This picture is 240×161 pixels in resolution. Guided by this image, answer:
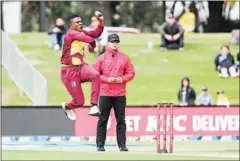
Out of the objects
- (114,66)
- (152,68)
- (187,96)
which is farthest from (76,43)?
(152,68)

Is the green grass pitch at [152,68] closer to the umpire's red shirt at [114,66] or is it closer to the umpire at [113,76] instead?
the umpire at [113,76]

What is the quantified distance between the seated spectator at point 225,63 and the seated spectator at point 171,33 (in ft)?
5.27

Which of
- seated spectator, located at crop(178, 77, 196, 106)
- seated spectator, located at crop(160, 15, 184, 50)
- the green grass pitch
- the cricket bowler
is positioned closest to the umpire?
the cricket bowler

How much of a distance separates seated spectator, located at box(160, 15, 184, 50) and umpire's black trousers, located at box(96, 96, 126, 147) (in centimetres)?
1586

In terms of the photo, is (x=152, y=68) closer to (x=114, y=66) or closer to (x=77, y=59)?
(x=114, y=66)

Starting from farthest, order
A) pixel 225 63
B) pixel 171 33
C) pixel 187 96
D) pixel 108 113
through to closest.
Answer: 1. pixel 225 63
2. pixel 171 33
3. pixel 187 96
4. pixel 108 113

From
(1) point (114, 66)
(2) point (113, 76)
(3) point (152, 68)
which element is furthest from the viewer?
(3) point (152, 68)

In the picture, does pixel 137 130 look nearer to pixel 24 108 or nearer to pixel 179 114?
pixel 179 114

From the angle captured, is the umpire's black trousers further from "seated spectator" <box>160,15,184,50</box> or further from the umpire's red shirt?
"seated spectator" <box>160,15,184,50</box>

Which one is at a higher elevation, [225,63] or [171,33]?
[171,33]

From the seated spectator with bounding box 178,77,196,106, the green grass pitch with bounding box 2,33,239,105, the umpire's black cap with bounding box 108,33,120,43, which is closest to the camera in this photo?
the umpire's black cap with bounding box 108,33,120,43

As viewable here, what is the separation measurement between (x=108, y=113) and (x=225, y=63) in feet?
60.9

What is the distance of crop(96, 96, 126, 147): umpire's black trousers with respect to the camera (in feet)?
48.3

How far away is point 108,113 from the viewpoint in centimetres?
1512
